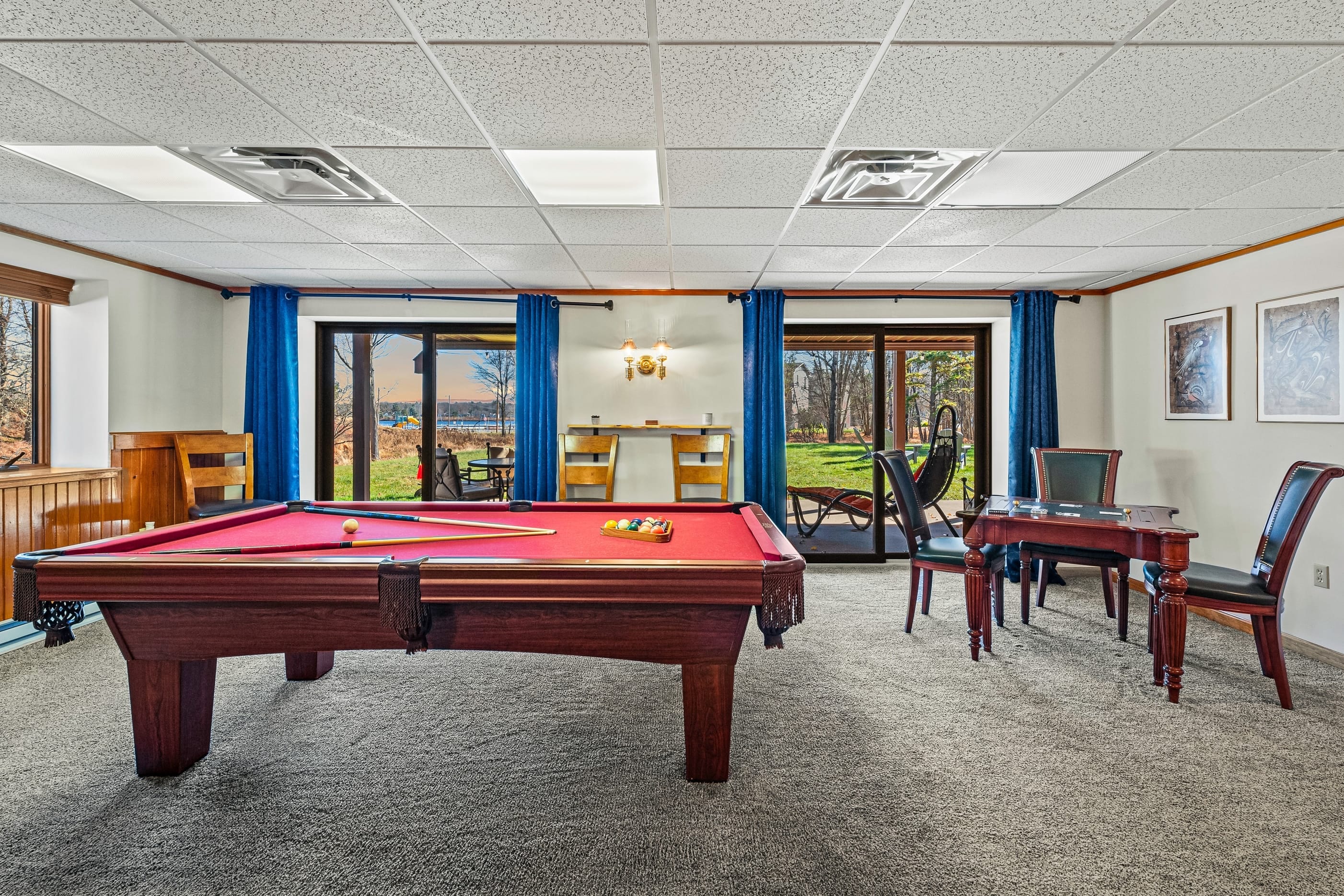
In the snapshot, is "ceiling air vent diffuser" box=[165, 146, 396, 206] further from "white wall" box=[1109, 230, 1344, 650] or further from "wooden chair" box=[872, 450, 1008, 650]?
"white wall" box=[1109, 230, 1344, 650]

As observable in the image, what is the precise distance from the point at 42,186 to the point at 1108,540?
5099 millimetres

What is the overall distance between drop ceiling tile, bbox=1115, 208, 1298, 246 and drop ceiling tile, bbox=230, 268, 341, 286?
5264mm

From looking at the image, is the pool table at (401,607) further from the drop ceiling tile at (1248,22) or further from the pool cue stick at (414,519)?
the drop ceiling tile at (1248,22)

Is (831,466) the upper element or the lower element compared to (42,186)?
lower

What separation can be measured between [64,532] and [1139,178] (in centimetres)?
589

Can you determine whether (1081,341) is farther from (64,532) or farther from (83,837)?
(64,532)

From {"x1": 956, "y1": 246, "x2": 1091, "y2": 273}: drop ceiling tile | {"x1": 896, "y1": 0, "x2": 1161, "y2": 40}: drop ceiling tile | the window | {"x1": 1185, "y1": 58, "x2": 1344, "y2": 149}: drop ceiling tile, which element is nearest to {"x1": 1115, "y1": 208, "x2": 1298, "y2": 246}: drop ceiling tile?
{"x1": 956, "y1": 246, "x2": 1091, "y2": 273}: drop ceiling tile

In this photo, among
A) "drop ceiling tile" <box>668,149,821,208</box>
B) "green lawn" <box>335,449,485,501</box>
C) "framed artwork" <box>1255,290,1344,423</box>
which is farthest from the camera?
"green lawn" <box>335,449,485,501</box>

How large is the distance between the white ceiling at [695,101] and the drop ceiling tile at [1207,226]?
2cm

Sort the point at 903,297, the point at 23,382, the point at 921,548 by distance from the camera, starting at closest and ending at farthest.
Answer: the point at 921,548 < the point at 23,382 < the point at 903,297

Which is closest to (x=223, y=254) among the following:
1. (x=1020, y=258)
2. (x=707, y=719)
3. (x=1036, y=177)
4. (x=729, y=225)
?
(x=729, y=225)

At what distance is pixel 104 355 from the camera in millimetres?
4070

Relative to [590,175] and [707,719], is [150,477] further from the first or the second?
[707,719]

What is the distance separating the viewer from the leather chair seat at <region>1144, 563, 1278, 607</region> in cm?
261
